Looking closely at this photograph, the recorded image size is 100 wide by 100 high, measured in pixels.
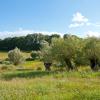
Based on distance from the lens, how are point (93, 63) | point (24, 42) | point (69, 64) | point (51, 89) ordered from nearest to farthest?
point (51, 89) → point (93, 63) → point (69, 64) → point (24, 42)

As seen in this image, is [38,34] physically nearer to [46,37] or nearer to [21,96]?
[46,37]

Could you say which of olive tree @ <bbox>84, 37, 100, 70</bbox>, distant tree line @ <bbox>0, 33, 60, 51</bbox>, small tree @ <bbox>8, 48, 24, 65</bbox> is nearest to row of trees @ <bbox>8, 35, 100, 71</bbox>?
olive tree @ <bbox>84, 37, 100, 70</bbox>

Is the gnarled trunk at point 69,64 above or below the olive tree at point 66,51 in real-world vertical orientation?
below

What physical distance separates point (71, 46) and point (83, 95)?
A: 36420 mm

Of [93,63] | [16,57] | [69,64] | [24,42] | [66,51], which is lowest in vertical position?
[16,57]

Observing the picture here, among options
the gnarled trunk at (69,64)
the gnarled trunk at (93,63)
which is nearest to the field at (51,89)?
the gnarled trunk at (93,63)

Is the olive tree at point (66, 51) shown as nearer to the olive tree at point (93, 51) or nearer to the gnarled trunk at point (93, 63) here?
the olive tree at point (93, 51)

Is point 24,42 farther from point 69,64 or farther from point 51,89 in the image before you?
point 51,89

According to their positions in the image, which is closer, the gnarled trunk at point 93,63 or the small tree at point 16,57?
the gnarled trunk at point 93,63

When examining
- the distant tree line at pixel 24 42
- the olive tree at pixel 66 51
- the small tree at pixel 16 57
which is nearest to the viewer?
the olive tree at pixel 66 51

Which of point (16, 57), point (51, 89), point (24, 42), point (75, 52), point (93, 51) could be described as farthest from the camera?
point (24, 42)

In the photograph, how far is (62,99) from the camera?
13.1 meters

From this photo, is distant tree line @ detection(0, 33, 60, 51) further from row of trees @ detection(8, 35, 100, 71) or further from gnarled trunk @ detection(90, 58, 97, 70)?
gnarled trunk @ detection(90, 58, 97, 70)

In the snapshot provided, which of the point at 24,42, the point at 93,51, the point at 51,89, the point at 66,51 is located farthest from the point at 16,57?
the point at 51,89
